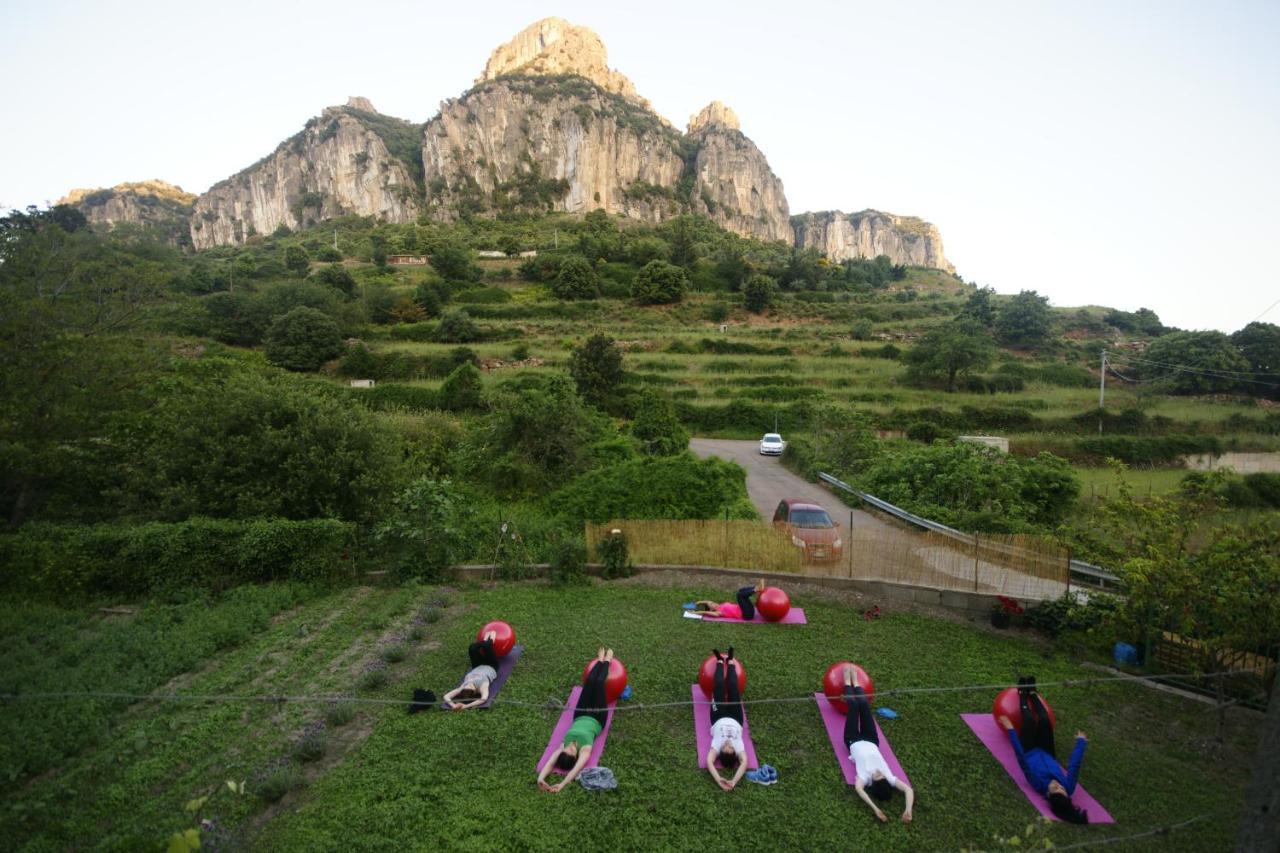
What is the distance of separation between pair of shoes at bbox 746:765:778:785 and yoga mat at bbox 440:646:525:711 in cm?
342

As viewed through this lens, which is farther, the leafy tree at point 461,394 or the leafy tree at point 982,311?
the leafy tree at point 982,311

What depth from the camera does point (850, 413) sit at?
25.4 metres

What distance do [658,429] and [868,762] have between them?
1731cm

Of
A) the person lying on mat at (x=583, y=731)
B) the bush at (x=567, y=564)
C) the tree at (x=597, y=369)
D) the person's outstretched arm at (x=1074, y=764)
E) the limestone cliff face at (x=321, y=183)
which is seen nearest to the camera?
the person's outstretched arm at (x=1074, y=764)

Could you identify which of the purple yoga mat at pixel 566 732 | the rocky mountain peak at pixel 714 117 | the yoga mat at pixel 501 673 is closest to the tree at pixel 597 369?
the yoga mat at pixel 501 673

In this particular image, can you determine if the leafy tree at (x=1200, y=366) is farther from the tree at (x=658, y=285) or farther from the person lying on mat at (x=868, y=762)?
the person lying on mat at (x=868, y=762)

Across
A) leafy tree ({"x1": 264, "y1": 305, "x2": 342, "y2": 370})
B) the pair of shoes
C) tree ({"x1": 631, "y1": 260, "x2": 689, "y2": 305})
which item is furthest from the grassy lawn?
tree ({"x1": 631, "y1": 260, "x2": 689, "y2": 305})

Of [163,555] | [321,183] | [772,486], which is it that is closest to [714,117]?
[321,183]

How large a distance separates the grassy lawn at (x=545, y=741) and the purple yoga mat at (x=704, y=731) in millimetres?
125

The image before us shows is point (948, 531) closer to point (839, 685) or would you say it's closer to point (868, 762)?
point (839, 685)

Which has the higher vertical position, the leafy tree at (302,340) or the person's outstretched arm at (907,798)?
the leafy tree at (302,340)

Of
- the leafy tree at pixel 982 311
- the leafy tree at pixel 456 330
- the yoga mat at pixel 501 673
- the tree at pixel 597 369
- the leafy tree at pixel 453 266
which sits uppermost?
the leafy tree at pixel 453 266

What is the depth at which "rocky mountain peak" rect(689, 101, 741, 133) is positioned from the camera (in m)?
173

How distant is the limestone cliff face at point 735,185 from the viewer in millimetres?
145000
